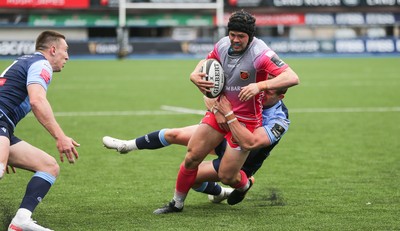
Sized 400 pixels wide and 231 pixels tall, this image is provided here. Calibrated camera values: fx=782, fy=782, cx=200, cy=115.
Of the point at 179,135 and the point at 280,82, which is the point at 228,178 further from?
the point at 280,82

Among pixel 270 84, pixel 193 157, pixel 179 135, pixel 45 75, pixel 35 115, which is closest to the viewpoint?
pixel 35 115

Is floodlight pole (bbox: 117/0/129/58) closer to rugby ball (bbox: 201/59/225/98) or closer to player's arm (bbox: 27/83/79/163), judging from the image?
rugby ball (bbox: 201/59/225/98)

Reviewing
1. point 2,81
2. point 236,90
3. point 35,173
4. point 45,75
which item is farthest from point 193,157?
point 2,81

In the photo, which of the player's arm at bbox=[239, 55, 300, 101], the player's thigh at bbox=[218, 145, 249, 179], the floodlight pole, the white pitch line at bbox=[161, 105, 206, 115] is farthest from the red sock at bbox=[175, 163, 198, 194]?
the floodlight pole

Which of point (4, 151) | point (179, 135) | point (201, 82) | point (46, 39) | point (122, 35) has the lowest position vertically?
point (122, 35)

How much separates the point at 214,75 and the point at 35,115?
1666mm

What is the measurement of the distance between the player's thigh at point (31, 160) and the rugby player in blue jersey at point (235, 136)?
132cm

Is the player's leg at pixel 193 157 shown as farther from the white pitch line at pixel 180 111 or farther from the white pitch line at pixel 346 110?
the white pitch line at pixel 346 110

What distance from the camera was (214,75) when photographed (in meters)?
6.96

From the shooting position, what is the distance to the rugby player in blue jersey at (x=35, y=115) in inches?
243

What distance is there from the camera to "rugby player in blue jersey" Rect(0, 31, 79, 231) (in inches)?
243

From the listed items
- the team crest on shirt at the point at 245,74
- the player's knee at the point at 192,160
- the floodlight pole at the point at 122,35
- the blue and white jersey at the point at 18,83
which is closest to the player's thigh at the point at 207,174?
the player's knee at the point at 192,160

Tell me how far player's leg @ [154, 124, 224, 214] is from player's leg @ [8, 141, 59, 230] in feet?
4.05

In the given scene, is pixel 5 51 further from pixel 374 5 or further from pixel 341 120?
pixel 341 120
